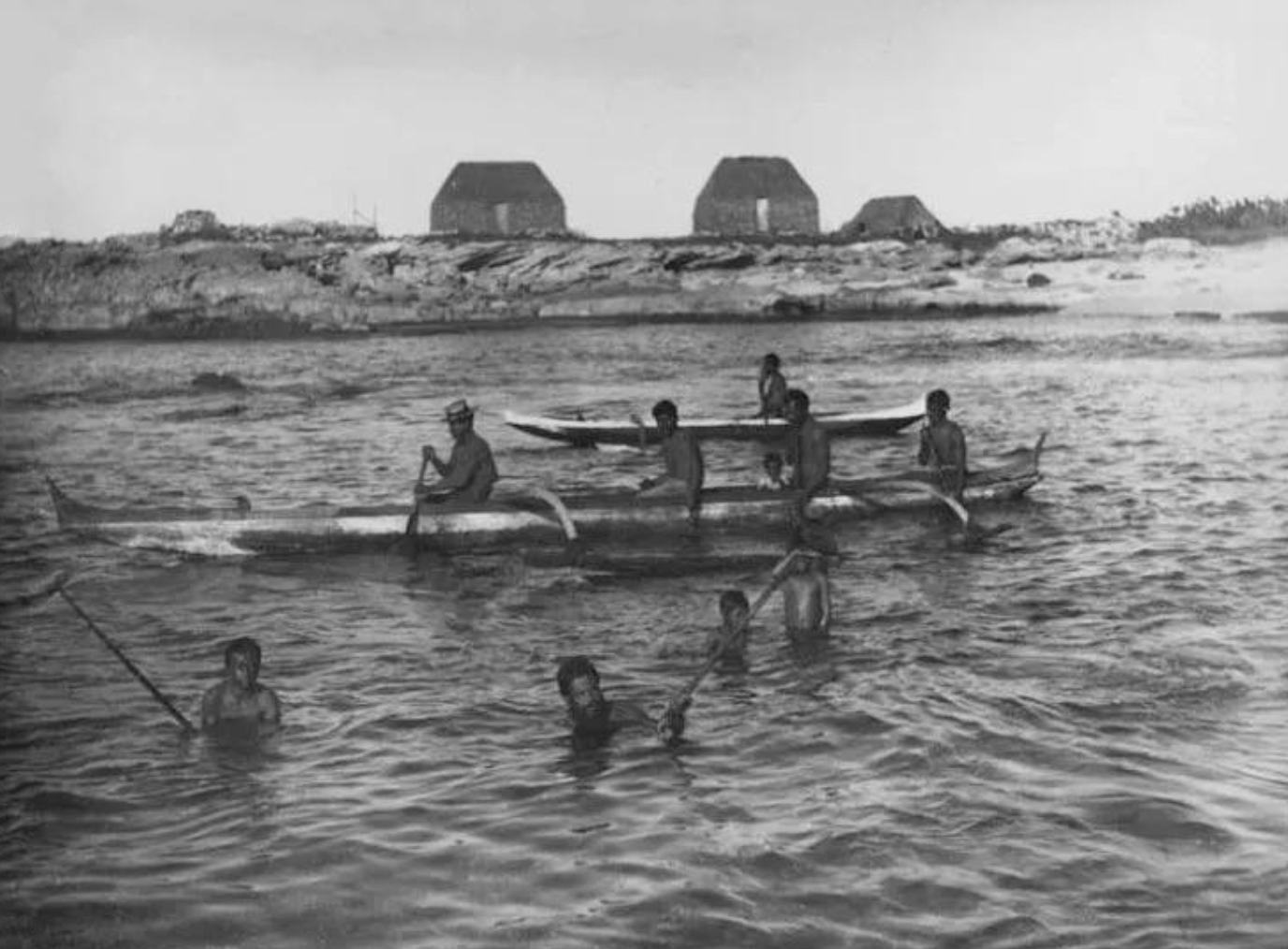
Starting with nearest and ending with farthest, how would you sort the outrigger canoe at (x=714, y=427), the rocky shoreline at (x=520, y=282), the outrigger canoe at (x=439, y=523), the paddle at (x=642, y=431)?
the outrigger canoe at (x=439, y=523) → the paddle at (x=642, y=431) → the outrigger canoe at (x=714, y=427) → the rocky shoreline at (x=520, y=282)

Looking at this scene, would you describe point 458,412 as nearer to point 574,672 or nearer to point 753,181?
point 574,672

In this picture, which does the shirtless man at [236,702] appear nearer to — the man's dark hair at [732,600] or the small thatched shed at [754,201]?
the man's dark hair at [732,600]

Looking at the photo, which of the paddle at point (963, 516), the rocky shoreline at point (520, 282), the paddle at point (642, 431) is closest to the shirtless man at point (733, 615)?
the paddle at point (963, 516)

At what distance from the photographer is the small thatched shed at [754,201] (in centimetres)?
6994

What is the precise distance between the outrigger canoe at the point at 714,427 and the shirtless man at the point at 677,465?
6.32 metres

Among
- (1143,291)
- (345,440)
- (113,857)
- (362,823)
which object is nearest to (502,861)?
(362,823)

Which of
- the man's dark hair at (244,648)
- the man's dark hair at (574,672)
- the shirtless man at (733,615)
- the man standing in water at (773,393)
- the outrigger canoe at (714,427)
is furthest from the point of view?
the outrigger canoe at (714,427)

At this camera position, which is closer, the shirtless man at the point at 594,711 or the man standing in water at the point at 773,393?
the shirtless man at the point at 594,711

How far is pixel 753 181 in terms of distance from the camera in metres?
70.3

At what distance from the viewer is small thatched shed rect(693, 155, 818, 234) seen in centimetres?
6994

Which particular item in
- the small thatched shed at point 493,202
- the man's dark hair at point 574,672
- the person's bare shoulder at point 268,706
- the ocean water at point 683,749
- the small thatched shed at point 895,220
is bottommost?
the ocean water at point 683,749

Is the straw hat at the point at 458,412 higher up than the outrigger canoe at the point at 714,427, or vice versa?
the straw hat at the point at 458,412

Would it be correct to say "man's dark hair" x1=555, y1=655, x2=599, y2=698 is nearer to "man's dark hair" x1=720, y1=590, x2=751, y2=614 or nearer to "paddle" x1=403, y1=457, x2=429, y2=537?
"man's dark hair" x1=720, y1=590, x2=751, y2=614

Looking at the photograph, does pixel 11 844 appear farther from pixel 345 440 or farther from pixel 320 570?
pixel 345 440
